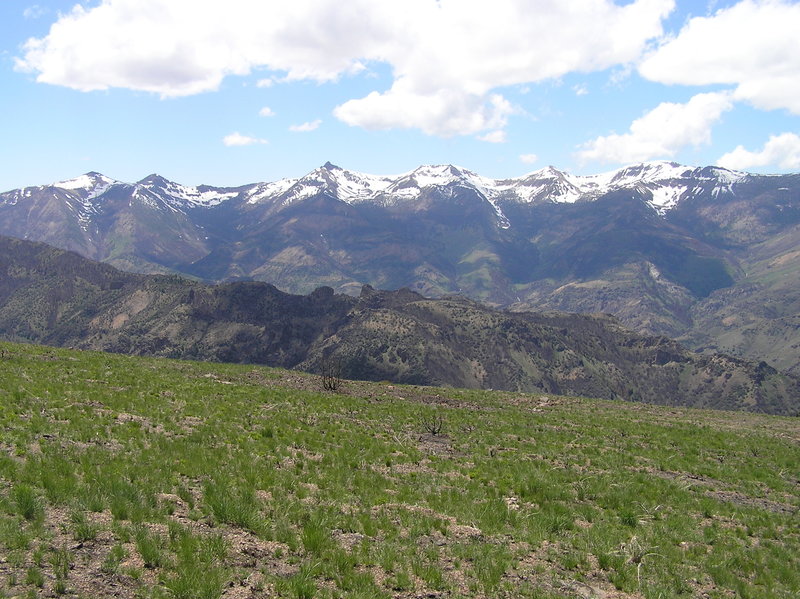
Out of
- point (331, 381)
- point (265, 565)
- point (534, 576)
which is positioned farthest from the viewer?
point (331, 381)

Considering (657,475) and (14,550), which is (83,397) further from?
(657,475)

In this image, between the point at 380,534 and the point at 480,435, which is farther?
the point at 480,435

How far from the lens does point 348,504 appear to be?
1923cm

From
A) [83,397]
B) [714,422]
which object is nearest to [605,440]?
[714,422]

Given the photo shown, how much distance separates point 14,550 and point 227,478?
24.5ft

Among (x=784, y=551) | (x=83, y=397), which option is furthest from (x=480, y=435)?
(x=83, y=397)

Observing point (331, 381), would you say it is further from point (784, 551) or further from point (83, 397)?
point (784, 551)

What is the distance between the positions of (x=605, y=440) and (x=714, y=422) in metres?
21.5

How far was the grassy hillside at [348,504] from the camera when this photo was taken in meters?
13.6

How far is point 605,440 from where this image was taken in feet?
123

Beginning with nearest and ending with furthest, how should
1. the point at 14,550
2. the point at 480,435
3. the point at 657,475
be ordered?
1. the point at 14,550
2. the point at 657,475
3. the point at 480,435

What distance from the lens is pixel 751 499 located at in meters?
26.6

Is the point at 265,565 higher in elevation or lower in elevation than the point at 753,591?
higher

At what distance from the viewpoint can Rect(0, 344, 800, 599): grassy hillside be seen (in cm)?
1360
